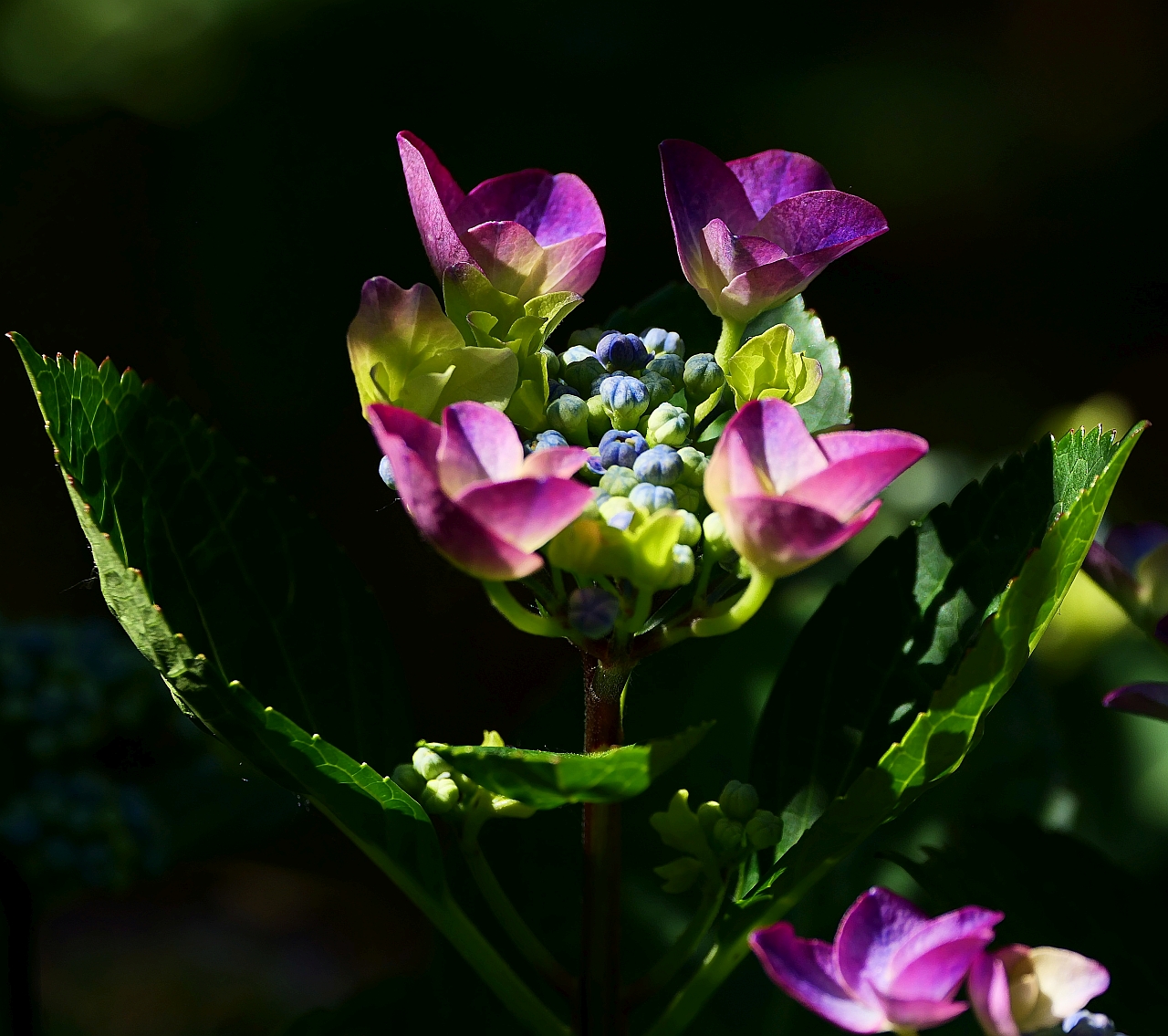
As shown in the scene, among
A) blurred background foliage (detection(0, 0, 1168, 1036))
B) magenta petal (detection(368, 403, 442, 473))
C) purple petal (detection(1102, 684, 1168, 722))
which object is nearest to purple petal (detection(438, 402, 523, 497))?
magenta petal (detection(368, 403, 442, 473))

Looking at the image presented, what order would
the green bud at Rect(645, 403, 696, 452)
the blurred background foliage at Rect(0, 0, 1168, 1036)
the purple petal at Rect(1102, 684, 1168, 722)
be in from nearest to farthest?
the green bud at Rect(645, 403, 696, 452) < the purple petal at Rect(1102, 684, 1168, 722) < the blurred background foliage at Rect(0, 0, 1168, 1036)

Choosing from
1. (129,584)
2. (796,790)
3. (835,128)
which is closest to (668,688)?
(796,790)

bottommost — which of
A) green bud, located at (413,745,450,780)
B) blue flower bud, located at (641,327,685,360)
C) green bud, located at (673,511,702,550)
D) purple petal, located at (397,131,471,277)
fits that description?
green bud, located at (413,745,450,780)

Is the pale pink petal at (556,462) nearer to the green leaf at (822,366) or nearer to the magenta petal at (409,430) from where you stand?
the magenta petal at (409,430)

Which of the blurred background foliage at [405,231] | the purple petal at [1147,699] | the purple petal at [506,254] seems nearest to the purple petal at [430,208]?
the purple petal at [506,254]

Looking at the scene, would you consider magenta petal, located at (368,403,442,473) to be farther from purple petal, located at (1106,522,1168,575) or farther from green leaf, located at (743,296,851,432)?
purple petal, located at (1106,522,1168,575)
